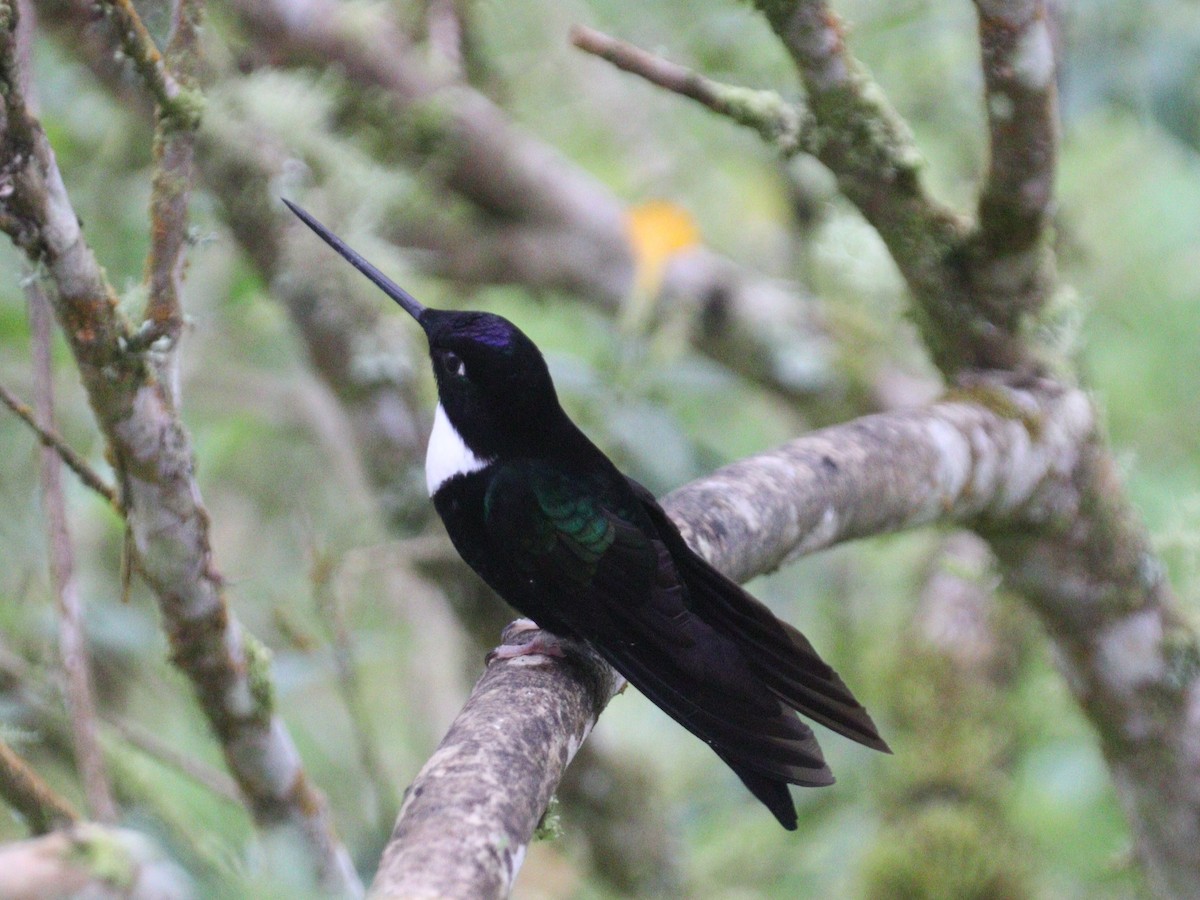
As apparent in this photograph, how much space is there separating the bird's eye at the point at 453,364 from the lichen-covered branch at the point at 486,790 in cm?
67

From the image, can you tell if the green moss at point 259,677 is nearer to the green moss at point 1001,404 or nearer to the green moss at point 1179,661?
the green moss at point 1001,404

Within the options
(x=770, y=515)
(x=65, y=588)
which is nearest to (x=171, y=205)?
(x=65, y=588)

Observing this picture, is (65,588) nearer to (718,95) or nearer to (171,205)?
(171,205)

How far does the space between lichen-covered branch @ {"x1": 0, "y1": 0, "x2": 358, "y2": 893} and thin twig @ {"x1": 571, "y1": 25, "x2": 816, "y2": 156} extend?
118 cm

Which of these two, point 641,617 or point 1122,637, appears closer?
point 641,617

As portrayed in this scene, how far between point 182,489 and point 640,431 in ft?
5.70

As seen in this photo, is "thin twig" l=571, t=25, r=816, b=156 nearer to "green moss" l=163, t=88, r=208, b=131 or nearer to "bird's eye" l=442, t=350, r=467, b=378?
"bird's eye" l=442, t=350, r=467, b=378

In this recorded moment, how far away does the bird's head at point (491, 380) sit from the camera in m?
2.40

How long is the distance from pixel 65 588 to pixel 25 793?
0.39 metres

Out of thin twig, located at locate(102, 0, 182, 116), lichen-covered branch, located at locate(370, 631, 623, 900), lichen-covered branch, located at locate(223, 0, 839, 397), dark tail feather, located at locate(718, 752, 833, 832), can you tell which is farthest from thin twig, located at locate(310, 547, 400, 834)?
lichen-covered branch, located at locate(223, 0, 839, 397)

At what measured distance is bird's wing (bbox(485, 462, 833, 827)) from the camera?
2.16m

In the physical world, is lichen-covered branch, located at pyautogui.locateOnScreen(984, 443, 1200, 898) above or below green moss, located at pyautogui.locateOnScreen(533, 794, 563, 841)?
below

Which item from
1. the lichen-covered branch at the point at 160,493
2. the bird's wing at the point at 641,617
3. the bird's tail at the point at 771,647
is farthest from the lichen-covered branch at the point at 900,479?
the lichen-covered branch at the point at 160,493

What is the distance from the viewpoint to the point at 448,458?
2.46m
